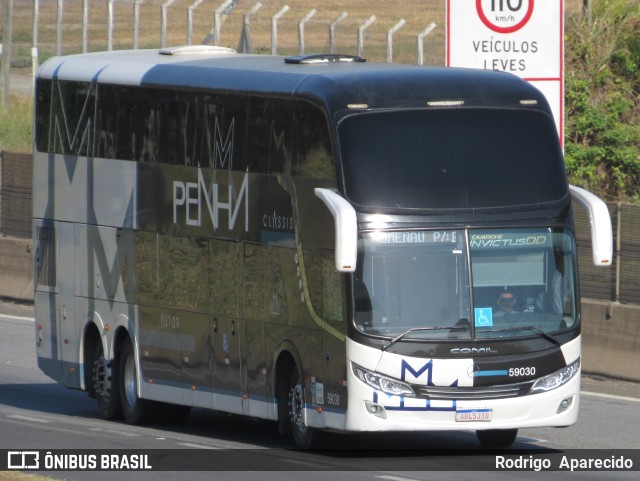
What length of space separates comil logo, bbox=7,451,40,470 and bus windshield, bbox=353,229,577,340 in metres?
3.09

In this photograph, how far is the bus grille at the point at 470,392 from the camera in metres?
14.5

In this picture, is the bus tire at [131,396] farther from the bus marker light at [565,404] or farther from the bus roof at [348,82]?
the bus marker light at [565,404]

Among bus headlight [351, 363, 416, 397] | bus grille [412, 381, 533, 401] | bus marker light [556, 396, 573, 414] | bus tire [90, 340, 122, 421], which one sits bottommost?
bus tire [90, 340, 122, 421]

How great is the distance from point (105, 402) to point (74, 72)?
13.2 feet

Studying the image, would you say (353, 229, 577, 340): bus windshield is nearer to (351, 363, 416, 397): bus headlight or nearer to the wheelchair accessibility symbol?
the wheelchair accessibility symbol

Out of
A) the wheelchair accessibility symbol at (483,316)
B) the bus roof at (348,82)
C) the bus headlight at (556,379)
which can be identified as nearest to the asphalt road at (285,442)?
the bus headlight at (556,379)

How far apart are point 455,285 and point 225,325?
3.09 meters

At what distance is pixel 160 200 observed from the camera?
17.9 meters

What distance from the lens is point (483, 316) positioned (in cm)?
1474

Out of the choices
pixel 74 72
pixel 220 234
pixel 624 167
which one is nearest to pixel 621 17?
pixel 624 167

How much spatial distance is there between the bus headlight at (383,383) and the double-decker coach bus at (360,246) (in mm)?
20

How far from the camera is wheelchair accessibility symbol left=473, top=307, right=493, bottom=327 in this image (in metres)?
14.7

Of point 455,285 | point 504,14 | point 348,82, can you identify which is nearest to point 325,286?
point 455,285

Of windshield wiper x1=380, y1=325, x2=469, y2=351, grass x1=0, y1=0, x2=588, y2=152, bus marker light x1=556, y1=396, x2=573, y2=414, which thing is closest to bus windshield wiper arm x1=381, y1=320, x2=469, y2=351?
windshield wiper x1=380, y1=325, x2=469, y2=351
